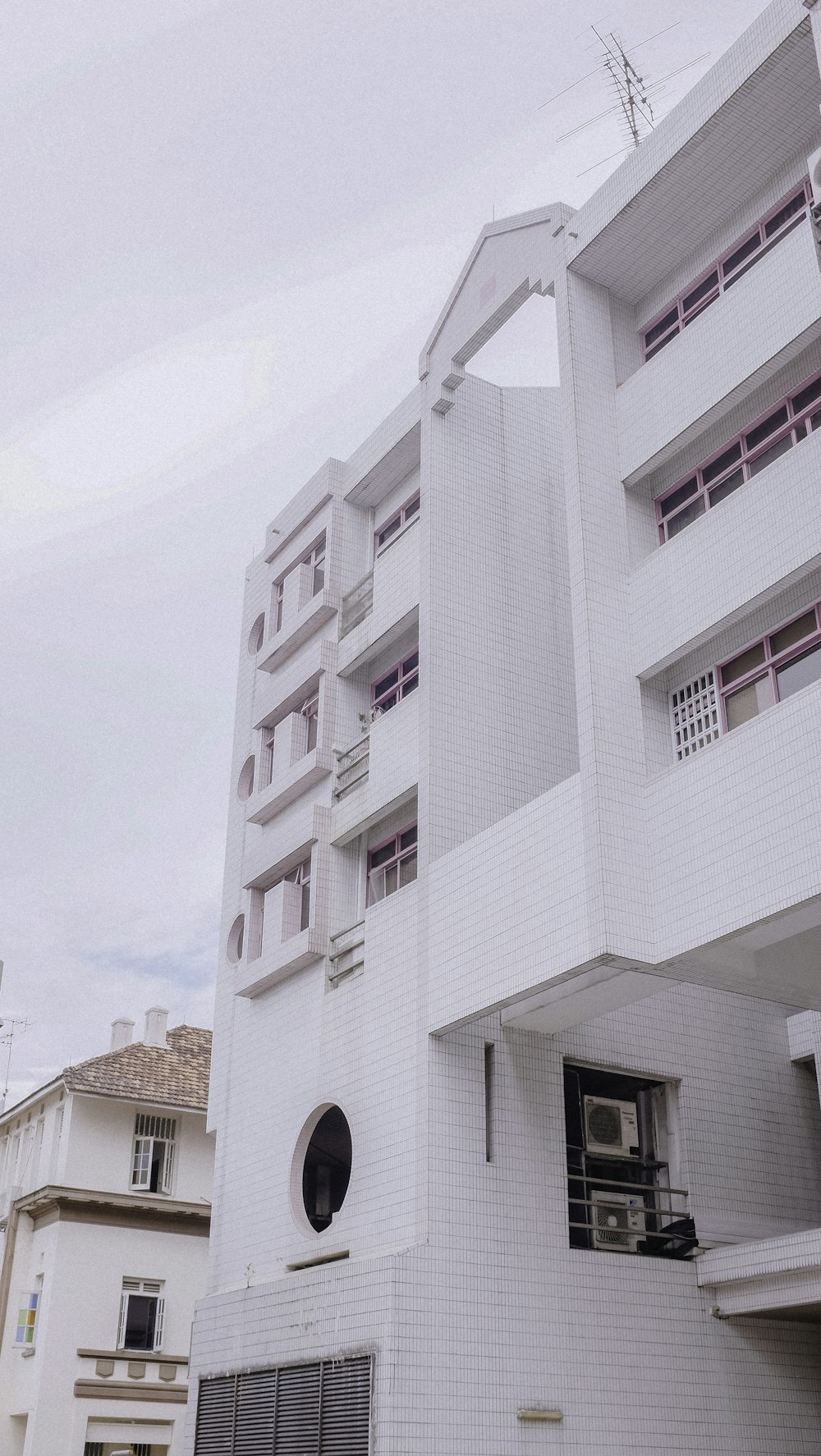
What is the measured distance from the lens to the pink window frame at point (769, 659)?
14453 mm

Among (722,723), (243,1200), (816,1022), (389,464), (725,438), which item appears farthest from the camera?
(389,464)

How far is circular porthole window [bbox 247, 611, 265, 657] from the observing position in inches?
969

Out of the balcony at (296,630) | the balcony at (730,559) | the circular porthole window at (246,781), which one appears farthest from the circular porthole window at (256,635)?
the balcony at (730,559)

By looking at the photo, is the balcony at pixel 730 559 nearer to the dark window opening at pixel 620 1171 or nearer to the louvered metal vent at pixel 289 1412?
the dark window opening at pixel 620 1171

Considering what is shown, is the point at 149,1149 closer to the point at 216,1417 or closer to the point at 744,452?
the point at 216,1417

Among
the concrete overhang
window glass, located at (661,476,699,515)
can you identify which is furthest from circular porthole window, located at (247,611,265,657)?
window glass, located at (661,476,699,515)

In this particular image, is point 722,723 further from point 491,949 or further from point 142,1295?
point 142,1295

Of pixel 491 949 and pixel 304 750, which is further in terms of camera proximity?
pixel 304 750

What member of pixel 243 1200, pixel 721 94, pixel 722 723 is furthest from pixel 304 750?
pixel 721 94

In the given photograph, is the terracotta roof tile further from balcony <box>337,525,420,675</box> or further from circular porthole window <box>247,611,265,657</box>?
balcony <box>337,525,420,675</box>

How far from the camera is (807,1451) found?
16000 mm

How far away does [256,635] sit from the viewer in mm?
24719

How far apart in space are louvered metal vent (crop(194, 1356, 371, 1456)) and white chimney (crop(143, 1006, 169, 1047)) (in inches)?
591

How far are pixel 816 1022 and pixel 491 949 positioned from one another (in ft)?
16.4
